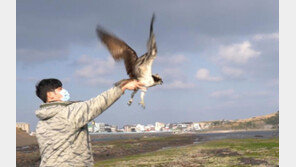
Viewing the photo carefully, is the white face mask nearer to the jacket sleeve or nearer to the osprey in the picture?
the jacket sleeve

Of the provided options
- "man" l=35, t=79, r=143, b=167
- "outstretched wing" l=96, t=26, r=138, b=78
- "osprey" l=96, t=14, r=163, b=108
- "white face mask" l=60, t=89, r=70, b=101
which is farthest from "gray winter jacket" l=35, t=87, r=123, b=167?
"outstretched wing" l=96, t=26, r=138, b=78

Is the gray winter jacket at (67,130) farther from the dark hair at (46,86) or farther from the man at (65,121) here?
the dark hair at (46,86)

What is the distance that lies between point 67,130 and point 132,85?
1.05 m

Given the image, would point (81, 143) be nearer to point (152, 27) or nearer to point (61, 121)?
point (61, 121)

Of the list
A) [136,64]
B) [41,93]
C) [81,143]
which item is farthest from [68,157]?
[136,64]

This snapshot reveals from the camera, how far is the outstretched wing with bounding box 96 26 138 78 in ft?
15.0

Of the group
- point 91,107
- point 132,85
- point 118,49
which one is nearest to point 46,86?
point 91,107

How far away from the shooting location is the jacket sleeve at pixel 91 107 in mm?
3994

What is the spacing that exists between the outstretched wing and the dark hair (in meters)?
0.86

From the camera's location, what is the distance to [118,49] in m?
4.61

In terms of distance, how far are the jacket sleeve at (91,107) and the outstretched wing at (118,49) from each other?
63 centimetres

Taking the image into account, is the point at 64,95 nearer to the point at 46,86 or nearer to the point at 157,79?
the point at 46,86

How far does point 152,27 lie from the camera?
4117mm

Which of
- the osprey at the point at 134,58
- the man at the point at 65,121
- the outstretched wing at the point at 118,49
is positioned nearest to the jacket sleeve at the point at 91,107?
the man at the point at 65,121
